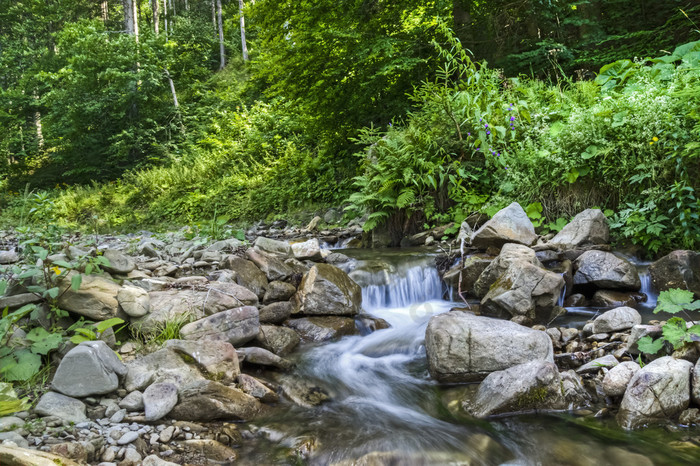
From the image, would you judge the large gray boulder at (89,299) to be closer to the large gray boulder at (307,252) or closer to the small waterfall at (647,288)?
the large gray boulder at (307,252)

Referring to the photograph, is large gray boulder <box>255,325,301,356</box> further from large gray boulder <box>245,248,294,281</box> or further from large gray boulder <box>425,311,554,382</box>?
large gray boulder <box>425,311,554,382</box>

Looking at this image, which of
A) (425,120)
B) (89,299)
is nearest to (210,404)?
(89,299)

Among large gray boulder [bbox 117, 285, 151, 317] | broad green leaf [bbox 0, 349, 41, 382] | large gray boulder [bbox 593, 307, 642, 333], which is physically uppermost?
large gray boulder [bbox 117, 285, 151, 317]

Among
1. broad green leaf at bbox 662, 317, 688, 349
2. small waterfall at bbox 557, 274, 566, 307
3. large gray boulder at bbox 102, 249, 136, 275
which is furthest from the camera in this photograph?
small waterfall at bbox 557, 274, 566, 307

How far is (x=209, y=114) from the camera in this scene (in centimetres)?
2109

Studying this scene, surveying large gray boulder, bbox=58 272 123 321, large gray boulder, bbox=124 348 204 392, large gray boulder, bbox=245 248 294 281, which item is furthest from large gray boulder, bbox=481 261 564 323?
large gray boulder, bbox=58 272 123 321

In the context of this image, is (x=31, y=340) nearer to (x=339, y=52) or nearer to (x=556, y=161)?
(x=556, y=161)

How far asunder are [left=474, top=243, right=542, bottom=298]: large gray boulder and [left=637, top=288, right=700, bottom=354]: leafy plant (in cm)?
159

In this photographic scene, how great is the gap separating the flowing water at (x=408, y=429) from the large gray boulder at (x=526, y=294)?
941 millimetres

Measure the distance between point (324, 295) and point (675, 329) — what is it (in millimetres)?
3407

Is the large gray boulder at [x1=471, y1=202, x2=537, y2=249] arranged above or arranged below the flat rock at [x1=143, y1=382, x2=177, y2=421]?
above

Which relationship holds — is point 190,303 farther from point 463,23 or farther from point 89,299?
point 463,23

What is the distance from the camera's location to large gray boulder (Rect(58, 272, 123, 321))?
13.0ft

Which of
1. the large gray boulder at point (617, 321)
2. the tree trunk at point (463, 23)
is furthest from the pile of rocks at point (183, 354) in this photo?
the tree trunk at point (463, 23)
